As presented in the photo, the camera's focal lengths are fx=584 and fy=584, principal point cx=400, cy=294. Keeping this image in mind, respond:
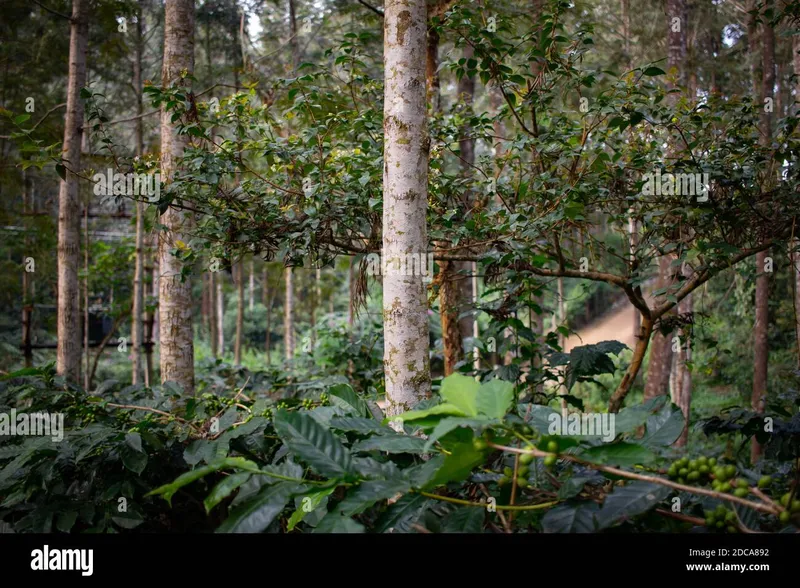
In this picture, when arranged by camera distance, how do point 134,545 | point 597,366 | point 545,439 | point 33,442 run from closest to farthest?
1. point 545,439
2. point 134,545
3. point 33,442
4. point 597,366

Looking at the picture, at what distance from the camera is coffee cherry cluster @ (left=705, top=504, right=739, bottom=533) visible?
1136mm

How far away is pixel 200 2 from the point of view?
1057cm

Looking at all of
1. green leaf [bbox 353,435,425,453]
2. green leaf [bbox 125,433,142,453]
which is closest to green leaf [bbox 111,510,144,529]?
green leaf [bbox 125,433,142,453]

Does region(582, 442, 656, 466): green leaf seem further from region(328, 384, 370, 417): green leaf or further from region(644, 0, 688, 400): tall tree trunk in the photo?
region(644, 0, 688, 400): tall tree trunk

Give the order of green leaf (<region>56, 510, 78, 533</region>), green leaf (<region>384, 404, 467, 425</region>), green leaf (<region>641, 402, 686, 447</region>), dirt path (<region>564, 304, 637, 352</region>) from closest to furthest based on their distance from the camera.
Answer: green leaf (<region>384, 404, 467, 425</region>)
green leaf (<region>641, 402, 686, 447</region>)
green leaf (<region>56, 510, 78, 533</region>)
dirt path (<region>564, 304, 637, 352</region>)

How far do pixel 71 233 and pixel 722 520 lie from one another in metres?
6.06

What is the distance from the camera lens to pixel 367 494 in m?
1.18

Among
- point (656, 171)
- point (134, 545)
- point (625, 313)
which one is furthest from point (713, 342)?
point (625, 313)

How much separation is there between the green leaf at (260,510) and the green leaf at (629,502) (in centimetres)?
59

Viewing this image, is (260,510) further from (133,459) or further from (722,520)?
(133,459)

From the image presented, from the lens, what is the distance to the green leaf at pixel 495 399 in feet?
3.83

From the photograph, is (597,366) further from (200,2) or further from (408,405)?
(200,2)

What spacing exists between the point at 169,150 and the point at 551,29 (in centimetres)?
297

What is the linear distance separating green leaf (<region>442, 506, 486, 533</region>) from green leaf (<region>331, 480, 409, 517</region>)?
5.5 inches
